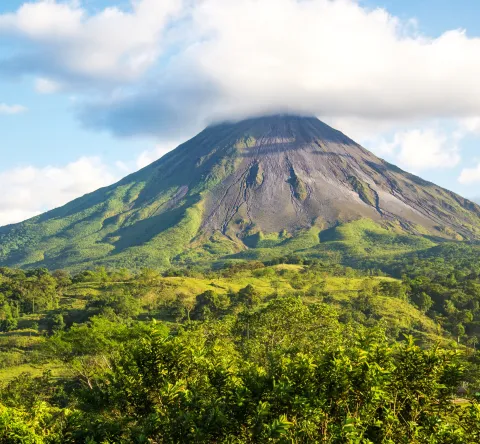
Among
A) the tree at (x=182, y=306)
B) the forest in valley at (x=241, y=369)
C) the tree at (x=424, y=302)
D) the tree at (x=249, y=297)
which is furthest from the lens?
the tree at (x=424, y=302)

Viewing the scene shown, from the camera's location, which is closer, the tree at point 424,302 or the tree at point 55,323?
the tree at point 55,323

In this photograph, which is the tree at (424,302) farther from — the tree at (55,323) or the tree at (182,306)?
the tree at (55,323)

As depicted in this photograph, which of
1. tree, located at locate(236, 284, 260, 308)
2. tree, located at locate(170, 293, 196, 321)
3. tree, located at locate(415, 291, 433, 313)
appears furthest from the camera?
tree, located at locate(415, 291, 433, 313)

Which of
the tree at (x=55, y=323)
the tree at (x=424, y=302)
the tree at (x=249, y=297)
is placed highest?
the tree at (x=55, y=323)

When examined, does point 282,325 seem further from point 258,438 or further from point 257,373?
point 258,438

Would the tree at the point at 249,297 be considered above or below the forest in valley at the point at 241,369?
below

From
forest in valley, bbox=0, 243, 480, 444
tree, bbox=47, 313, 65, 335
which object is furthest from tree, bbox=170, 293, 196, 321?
tree, bbox=47, 313, 65, 335

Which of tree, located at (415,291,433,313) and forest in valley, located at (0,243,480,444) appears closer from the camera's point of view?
forest in valley, located at (0,243,480,444)

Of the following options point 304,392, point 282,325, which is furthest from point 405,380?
point 282,325

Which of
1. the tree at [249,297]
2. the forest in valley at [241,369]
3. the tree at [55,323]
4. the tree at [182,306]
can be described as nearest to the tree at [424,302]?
the forest in valley at [241,369]

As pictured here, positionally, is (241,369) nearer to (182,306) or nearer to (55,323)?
(182,306)

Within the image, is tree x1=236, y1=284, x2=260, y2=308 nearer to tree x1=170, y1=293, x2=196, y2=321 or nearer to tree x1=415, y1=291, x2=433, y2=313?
tree x1=170, y1=293, x2=196, y2=321
